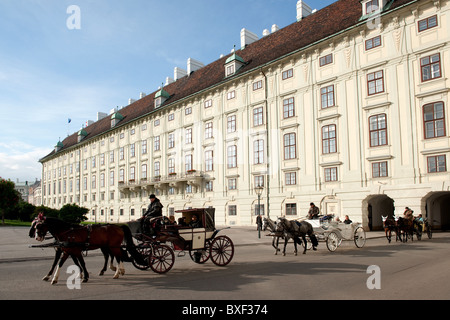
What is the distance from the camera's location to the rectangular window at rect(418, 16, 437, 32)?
2548 cm

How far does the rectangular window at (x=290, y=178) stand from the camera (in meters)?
32.7

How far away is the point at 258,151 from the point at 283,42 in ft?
35.7

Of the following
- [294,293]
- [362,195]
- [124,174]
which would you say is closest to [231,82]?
[362,195]

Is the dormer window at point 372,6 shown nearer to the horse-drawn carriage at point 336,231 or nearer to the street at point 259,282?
the horse-drawn carriage at point 336,231

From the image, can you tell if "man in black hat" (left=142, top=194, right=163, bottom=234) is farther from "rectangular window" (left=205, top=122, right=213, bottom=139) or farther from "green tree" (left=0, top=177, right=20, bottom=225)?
"green tree" (left=0, top=177, right=20, bottom=225)

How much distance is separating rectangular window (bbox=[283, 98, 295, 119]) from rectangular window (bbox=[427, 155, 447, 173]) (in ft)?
39.5

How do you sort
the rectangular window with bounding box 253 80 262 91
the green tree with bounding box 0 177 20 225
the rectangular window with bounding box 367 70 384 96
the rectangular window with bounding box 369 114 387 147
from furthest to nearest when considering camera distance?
the green tree with bounding box 0 177 20 225 < the rectangular window with bounding box 253 80 262 91 < the rectangular window with bounding box 367 70 384 96 < the rectangular window with bounding box 369 114 387 147

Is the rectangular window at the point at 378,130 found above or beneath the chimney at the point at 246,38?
beneath

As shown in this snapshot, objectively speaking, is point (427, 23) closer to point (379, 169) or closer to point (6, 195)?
point (379, 169)

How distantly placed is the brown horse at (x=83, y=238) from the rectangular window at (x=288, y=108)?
25786mm

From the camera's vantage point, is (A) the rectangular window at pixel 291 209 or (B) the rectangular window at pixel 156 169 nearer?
(A) the rectangular window at pixel 291 209

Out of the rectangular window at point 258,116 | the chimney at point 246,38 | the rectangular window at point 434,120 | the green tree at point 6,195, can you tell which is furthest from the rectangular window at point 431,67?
the green tree at point 6,195

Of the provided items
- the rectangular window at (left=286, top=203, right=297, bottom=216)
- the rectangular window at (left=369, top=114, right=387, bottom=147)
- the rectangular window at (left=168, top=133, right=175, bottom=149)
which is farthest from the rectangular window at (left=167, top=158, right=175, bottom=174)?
the rectangular window at (left=369, top=114, right=387, bottom=147)

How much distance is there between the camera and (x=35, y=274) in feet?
33.7
